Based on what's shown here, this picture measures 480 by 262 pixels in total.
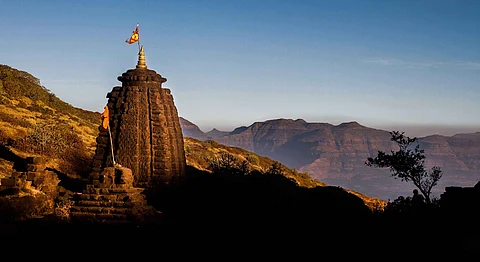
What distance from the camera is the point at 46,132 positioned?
39344 millimetres

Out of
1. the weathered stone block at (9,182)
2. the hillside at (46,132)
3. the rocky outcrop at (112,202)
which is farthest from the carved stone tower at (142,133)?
the hillside at (46,132)

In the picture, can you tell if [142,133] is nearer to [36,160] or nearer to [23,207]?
[36,160]

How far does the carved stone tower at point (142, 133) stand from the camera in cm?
2302

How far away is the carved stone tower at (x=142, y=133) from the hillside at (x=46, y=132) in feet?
28.3

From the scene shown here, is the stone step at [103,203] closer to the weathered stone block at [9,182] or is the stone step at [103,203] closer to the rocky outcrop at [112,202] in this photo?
the rocky outcrop at [112,202]

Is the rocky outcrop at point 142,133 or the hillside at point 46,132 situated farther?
the hillside at point 46,132

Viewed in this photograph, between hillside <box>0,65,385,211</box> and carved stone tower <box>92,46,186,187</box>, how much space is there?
28.3 feet

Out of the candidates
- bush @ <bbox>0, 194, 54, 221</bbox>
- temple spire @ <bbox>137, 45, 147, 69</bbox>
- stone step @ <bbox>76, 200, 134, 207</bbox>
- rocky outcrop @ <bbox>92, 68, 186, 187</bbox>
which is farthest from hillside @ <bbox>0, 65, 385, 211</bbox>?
temple spire @ <bbox>137, 45, 147, 69</bbox>

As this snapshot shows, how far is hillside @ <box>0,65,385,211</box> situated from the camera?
3566 centimetres

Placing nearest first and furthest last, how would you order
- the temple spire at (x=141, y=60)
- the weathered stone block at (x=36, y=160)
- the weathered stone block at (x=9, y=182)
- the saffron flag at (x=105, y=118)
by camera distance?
1. the saffron flag at (x=105, y=118)
2. the weathered stone block at (x=9, y=182)
3. the weathered stone block at (x=36, y=160)
4. the temple spire at (x=141, y=60)

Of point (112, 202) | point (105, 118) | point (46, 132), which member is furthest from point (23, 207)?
point (46, 132)

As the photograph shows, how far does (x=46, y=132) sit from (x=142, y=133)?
62.8ft

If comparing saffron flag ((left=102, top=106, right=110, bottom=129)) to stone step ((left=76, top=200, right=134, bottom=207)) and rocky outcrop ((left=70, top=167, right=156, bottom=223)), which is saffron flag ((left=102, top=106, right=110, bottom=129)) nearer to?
rocky outcrop ((left=70, top=167, right=156, bottom=223))

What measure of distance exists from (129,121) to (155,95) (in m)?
1.71
